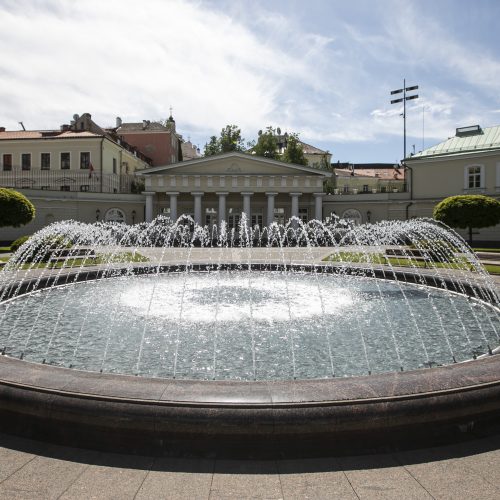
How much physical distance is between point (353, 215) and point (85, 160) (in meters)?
30.5

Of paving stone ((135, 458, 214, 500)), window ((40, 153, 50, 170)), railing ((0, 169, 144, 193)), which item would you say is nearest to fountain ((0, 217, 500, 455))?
paving stone ((135, 458, 214, 500))

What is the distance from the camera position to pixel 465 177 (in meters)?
43.7

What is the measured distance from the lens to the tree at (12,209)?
1041 inches

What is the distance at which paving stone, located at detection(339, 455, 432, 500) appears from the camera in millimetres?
3453

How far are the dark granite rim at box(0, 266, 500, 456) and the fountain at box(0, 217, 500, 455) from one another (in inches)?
0.5

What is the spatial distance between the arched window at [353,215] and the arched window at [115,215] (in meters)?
24.2

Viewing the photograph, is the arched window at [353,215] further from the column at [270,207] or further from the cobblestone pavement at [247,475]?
the cobblestone pavement at [247,475]

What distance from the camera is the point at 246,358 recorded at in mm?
7469

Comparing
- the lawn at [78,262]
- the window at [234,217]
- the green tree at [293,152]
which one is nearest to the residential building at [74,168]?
the window at [234,217]

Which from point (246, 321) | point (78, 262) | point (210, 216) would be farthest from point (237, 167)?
point (246, 321)

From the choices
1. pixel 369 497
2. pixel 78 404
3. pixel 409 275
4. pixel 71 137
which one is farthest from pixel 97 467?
pixel 71 137

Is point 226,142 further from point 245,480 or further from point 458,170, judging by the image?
point 245,480

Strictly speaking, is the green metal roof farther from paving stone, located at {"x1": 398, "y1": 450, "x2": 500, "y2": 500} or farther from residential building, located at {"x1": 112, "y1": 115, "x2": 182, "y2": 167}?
paving stone, located at {"x1": 398, "y1": 450, "x2": 500, "y2": 500}

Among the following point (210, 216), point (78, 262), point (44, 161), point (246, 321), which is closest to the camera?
point (246, 321)
